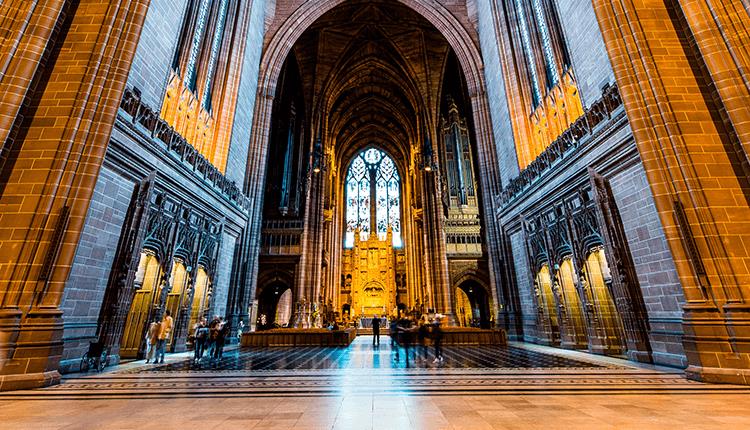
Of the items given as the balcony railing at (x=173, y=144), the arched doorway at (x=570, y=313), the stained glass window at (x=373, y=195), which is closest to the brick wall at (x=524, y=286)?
the arched doorway at (x=570, y=313)

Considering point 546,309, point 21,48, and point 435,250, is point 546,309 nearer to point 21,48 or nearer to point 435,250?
point 435,250

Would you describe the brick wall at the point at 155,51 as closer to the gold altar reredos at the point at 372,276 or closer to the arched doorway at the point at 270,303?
the arched doorway at the point at 270,303

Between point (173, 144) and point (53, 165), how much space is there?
3.18 meters

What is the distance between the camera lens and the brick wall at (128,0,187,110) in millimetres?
7421

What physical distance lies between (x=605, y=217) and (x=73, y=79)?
11744mm

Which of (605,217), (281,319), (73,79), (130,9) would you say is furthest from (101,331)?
(281,319)

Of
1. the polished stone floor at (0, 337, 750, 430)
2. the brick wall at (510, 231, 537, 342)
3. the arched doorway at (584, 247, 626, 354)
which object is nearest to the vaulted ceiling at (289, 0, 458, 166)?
the brick wall at (510, 231, 537, 342)

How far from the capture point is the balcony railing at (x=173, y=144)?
7156mm

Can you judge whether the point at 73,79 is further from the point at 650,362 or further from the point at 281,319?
the point at 281,319

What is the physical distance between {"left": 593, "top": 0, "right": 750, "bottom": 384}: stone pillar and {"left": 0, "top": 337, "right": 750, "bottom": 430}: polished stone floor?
1004 mm

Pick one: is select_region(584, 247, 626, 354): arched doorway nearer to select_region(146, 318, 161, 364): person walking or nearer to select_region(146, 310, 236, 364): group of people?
select_region(146, 310, 236, 364): group of people

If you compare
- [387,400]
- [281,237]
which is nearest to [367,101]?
[281,237]

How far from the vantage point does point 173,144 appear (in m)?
8.76

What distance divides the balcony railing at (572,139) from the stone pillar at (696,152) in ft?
2.85
